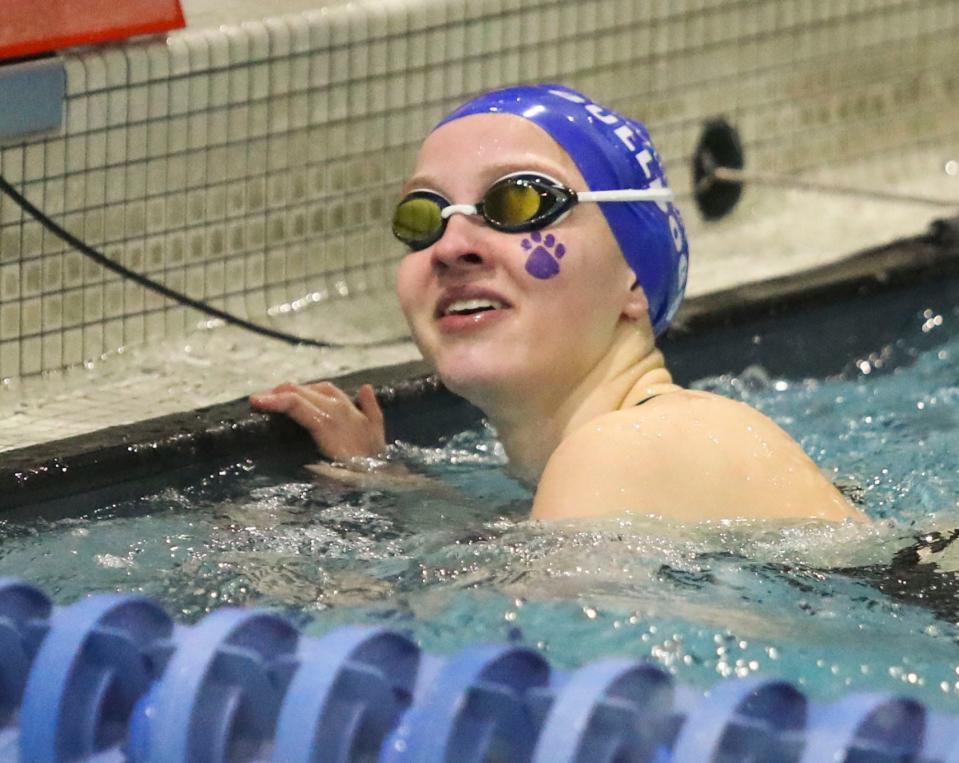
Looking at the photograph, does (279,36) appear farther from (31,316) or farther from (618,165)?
(618,165)

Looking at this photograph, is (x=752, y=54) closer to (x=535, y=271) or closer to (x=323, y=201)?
(x=323, y=201)

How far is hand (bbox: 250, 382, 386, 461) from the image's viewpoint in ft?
10.8

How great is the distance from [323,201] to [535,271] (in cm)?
163

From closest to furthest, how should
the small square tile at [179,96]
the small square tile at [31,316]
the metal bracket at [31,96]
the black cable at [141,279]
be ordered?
the metal bracket at [31,96]
the black cable at [141,279]
the small square tile at [31,316]
the small square tile at [179,96]

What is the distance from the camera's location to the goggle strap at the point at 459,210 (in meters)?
2.78

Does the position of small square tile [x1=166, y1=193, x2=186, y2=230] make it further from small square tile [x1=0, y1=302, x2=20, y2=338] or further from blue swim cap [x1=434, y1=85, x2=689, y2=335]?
blue swim cap [x1=434, y1=85, x2=689, y2=335]

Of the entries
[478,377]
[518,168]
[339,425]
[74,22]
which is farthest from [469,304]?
[74,22]

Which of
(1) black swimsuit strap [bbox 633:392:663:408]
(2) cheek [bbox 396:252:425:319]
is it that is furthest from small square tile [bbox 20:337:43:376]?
(1) black swimsuit strap [bbox 633:392:663:408]

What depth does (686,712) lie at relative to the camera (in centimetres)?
178

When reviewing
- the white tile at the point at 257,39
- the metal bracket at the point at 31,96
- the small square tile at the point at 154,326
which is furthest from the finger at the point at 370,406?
the white tile at the point at 257,39

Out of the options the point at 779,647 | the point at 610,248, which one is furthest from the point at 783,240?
the point at 779,647

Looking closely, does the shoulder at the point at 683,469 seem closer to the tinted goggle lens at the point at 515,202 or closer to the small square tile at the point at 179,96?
the tinted goggle lens at the point at 515,202

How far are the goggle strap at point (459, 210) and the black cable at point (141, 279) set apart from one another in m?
1.19

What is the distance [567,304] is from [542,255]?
0.29 ft
